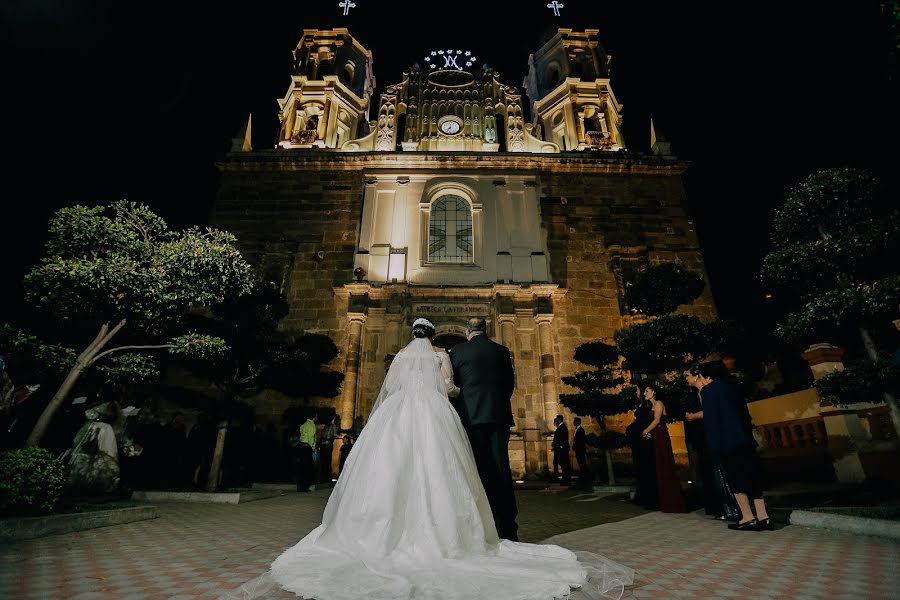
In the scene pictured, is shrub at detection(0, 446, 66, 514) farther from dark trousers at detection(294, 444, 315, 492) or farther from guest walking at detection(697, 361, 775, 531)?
guest walking at detection(697, 361, 775, 531)

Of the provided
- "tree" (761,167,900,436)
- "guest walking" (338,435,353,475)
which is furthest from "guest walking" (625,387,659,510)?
"guest walking" (338,435,353,475)

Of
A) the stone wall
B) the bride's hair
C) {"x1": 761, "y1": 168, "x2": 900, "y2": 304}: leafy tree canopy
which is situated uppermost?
the stone wall

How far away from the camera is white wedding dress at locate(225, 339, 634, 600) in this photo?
245 cm

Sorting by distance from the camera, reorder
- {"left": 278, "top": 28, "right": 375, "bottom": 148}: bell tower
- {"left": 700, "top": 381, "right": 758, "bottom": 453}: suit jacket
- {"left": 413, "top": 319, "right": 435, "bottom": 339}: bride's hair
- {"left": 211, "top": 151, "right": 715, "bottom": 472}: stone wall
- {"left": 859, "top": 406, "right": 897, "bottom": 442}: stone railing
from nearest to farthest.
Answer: {"left": 413, "top": 319, "right": 435, "bottom": 339}: bride's hair
{"left": 700, "top": 381, "right": 758, "bottom": 453}: suit jacket
{"left": 859, "top": 406, "right": 897, "bottom": 442}: stone railing
{"left": 211, "top": 151, "right": 715, "bottom": 472}: stone wall
{"left": 278, "top": 28, "right": 375, "bottom": 148}: bell tower

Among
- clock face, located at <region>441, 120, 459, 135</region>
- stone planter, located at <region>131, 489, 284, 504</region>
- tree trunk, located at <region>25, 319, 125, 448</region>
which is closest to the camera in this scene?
tree trunk, located at <region>25, 319, 125, 448</region>

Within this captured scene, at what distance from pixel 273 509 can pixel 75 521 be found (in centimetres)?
268

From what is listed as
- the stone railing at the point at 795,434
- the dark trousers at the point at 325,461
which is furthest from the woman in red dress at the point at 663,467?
the dark trousers at the point at 325,461

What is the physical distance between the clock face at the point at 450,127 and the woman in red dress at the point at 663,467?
15548 mm

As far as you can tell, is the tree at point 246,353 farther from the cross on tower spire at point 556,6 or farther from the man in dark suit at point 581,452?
the cross on tower spire at point 556,6

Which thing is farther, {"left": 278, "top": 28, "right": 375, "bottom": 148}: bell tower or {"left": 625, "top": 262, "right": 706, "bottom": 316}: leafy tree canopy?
{"left": 278, "top": 28, "right": 375, "bottom": 148}: bell tower

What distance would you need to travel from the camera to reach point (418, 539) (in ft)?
9.68

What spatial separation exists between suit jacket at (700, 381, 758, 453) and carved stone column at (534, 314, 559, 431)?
813 centimetres

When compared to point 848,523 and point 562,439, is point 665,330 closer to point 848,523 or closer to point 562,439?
point 562,439

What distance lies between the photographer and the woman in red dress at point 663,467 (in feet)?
21.1
